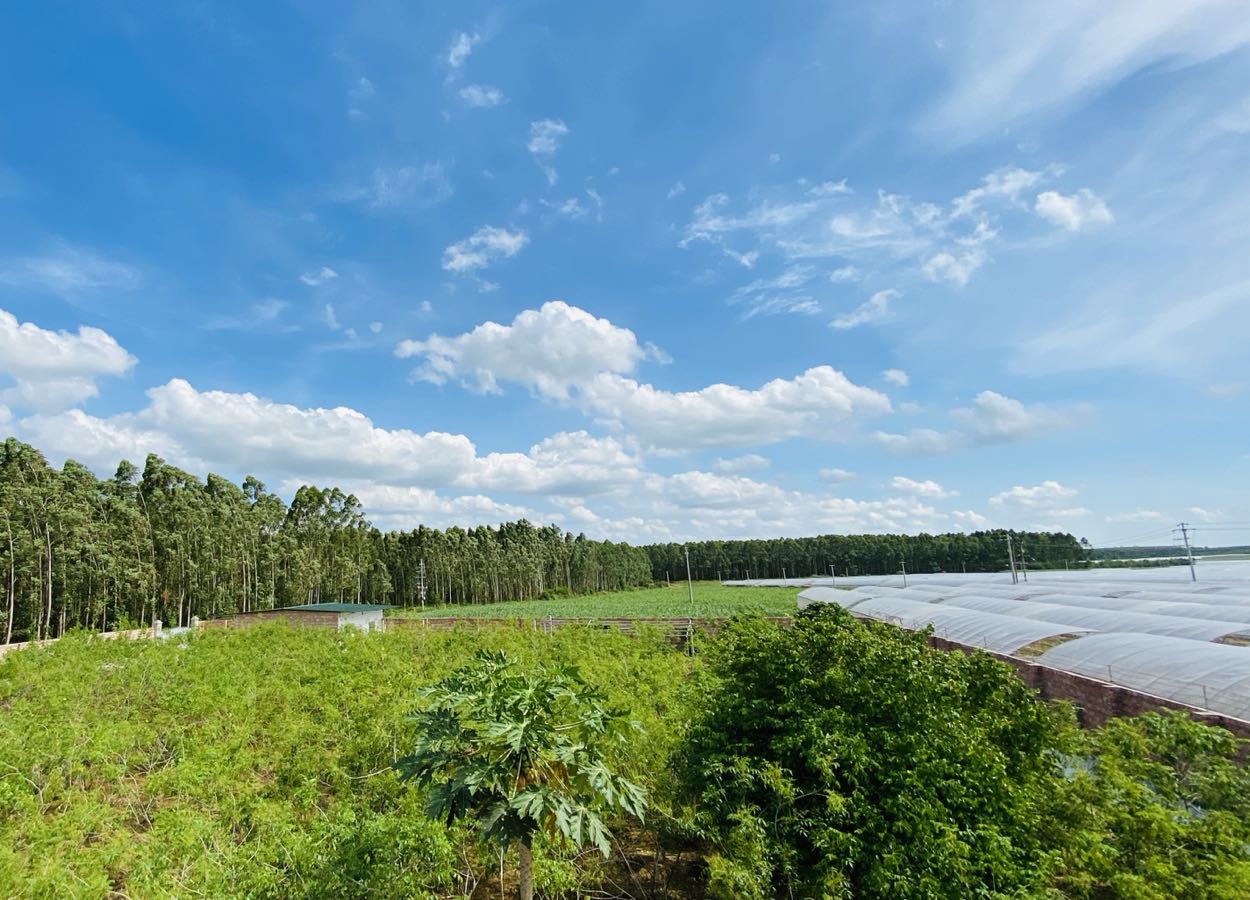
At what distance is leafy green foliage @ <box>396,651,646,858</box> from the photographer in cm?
340

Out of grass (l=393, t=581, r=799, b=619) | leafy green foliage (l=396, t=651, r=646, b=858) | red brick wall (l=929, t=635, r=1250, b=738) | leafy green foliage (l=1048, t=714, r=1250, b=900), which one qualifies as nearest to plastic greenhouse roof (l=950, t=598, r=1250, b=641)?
red brick wall (l=929, t=635, r=1250, b=738)

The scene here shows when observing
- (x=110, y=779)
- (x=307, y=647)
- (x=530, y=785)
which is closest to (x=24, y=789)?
(x=110, y=779)

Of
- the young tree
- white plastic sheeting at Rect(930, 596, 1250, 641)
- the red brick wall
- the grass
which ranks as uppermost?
the young tree

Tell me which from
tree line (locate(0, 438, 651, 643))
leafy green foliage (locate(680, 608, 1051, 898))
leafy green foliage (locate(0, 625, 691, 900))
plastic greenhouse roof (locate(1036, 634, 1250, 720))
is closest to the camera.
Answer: leafy green foliage (locate(680, 608, 1051, 898))

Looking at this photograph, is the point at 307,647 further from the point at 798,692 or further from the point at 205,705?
the point at 798,692

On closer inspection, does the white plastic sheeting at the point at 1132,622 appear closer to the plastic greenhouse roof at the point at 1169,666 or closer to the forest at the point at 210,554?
the plastic greenhouse roof at the point at 1169,666

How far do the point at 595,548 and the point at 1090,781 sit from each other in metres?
81.5

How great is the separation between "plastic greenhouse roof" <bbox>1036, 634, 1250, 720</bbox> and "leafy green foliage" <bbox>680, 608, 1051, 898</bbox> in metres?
4.94

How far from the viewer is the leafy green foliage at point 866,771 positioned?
441 cm

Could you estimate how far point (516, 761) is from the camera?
362cm

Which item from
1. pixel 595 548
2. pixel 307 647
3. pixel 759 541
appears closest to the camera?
pixel 307 647

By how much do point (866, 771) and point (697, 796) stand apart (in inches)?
63.5

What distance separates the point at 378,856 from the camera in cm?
464

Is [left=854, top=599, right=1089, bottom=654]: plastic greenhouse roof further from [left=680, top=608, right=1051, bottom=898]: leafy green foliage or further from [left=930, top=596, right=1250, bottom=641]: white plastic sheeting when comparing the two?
[left=680, top=608, right=1051, bottom=898]: leafy green foliage
